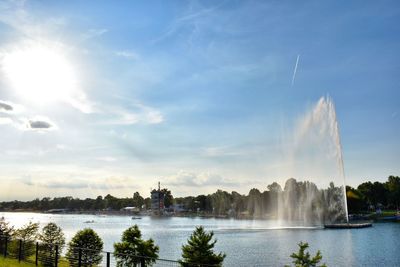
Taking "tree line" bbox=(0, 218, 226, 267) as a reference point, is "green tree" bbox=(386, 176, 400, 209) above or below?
above

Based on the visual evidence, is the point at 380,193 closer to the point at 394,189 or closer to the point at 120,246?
the point at 394,189

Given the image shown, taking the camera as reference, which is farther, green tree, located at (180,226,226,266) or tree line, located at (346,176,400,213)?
tree line, located at (346,176,400,213)

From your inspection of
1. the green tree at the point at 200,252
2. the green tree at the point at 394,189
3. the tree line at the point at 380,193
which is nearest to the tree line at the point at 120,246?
the green tree at the point at 200,252

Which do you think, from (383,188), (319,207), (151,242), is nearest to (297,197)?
(319,207)

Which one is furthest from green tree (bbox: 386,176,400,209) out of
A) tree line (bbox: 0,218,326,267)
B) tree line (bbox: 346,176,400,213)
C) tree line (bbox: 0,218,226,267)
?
tree line (bbox: 0,218,226,267)

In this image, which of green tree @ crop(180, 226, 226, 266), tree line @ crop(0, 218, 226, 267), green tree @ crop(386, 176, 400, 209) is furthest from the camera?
green tree @ crop(386, 176, 400, 209)

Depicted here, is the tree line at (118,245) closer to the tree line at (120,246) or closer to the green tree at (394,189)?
the tree line at (120,246)

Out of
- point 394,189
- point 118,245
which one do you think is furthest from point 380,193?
point 118,245

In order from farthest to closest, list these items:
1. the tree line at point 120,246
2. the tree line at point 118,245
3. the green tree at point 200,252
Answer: the green tree at point 200,252, the tree line at point 118,245, the tree line at point 120,246

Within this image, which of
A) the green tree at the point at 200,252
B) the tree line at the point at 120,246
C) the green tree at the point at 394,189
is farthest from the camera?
the green tree at the point at 394,189

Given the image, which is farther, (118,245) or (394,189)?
(394,189)

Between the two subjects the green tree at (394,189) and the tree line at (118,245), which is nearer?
the tree line at (118,245)

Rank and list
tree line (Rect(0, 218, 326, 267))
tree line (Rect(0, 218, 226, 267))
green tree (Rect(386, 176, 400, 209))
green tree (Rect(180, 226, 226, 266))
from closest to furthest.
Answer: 1. tree line (Rect(0, 218, 326, 267))
2. tree line (Rect(0, 218, 226, 267))
3. green tree (Rect(180, 226, 226, 266))
4. green tree (Rect(386, 176, 400, 209))

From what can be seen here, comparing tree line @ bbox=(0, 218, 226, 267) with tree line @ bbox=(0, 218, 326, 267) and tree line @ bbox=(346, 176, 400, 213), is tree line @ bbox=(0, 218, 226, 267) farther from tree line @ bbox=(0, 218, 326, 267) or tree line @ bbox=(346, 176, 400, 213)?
tree line @ bbox=(346, 176, 400, 213)
